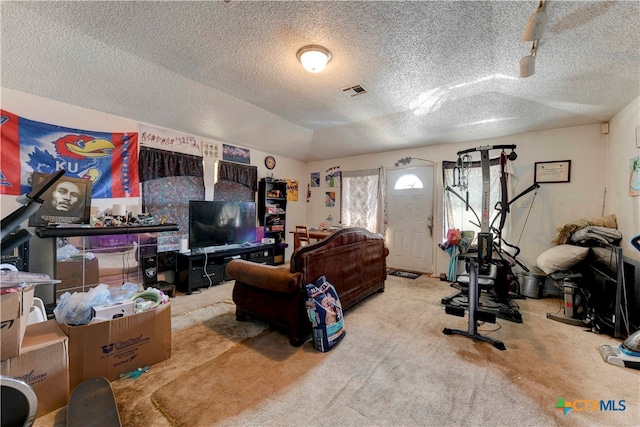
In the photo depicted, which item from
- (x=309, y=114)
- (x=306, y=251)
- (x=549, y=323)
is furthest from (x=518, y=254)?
(x=309, y=114)

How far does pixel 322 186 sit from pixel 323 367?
4.54 metres

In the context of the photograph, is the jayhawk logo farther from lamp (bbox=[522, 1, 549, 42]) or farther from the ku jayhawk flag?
lamp (bbox=[522, 1, 549, 42])

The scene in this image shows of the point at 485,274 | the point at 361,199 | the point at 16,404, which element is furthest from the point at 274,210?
the point at 16,404

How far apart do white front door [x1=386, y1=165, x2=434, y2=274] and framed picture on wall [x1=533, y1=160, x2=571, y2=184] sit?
4.95ft

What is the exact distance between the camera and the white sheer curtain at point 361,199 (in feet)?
17.7

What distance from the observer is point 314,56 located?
2.21 metres

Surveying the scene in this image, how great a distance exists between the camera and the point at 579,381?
1.76 m

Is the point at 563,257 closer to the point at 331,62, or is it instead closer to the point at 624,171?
the point at 624,171

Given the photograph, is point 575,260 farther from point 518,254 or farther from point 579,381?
point 579,381

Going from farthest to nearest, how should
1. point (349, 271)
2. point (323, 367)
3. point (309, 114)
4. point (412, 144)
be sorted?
point (412, 144) → point (309, 114) → point (349, 271) → point (323, 367)

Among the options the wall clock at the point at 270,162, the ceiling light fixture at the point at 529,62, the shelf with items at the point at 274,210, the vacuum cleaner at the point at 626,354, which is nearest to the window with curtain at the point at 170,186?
the shelf with items at the point at 274,210

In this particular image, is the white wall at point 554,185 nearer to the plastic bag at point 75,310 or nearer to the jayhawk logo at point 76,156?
the plastic bag at point 75,310

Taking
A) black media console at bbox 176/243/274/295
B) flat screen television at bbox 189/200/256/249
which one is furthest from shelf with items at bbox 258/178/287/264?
black media console at bbox 176/243/274/295

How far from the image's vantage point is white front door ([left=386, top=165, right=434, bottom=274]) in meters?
4.78
